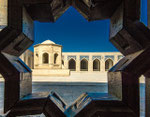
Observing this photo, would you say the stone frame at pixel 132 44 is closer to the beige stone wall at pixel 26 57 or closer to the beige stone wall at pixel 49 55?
the beige stone wall at pixel 49 55

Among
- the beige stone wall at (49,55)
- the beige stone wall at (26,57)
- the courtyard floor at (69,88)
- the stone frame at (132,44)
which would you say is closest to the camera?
the stone frame at (132,44)

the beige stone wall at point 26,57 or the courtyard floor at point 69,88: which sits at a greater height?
the beige stone wall at point 26,57

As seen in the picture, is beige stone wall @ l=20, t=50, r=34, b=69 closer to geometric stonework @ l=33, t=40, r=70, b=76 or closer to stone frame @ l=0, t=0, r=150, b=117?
geometric stonework @ l=33, t=40, r=70, b=76

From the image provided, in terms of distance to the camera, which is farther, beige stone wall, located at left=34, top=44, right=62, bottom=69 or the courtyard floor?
beige stone wall, located at left=34, top=44, right=62, bottom=69

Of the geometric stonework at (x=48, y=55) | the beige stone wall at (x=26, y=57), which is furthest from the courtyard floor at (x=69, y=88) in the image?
the beige stone wall at (x=26, y=57)

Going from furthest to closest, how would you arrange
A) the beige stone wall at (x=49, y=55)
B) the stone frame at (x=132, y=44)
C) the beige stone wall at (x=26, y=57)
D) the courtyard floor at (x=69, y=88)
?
the beige stone wall at (x=26, y=57)
the beige stone wall at (x=49, y=55)
the courtyard floor at (x=69, y=88)
the stone frame at (x=132, y=44)

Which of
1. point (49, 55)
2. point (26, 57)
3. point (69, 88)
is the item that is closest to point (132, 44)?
point (69, 88)

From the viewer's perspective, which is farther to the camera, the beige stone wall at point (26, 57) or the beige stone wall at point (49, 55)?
the beige stone wall at point (26, 57)

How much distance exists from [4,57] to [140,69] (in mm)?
798

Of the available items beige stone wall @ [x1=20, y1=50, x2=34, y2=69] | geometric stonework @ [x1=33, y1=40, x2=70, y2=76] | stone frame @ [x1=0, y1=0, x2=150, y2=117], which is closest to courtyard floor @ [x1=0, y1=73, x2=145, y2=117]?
stone frame @ [x1=0, y1=0, x2=150, y2=117]

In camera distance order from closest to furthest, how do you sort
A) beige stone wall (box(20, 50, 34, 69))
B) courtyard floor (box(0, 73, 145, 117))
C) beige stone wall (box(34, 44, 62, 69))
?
courtyard floor (box(0, 73, 145, 117)), beige stone wall (box(34, 44, 62, 69)), beige stone wall (box(20, 50, 34, 69))

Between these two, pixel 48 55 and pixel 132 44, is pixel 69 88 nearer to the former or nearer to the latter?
pixel 132 44

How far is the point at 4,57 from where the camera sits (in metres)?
0.57

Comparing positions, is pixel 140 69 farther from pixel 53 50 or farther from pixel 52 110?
pixel 53 50
